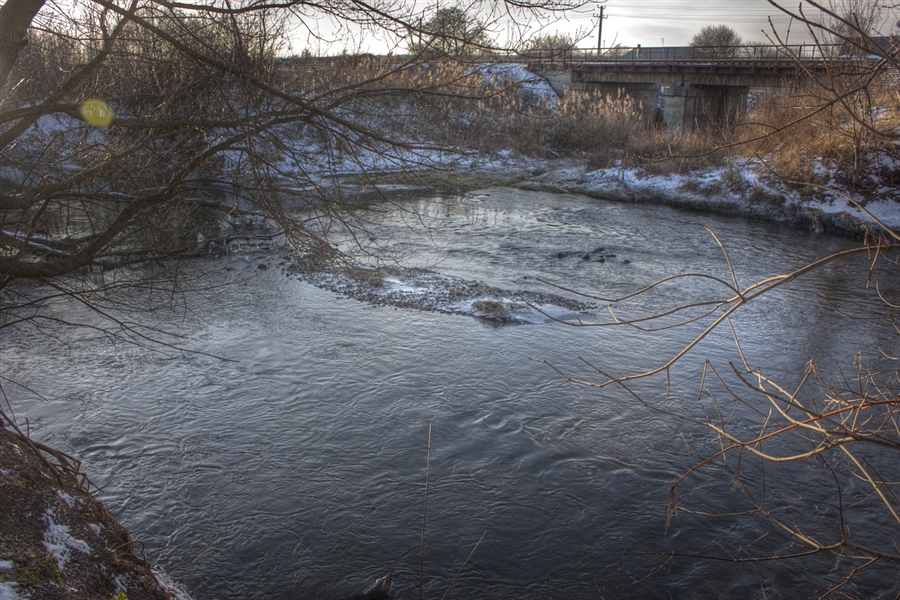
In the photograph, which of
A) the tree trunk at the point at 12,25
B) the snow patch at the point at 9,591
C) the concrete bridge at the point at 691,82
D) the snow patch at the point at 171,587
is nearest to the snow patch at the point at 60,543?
the snow patch at the point at 9,591

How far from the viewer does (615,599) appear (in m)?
5.15

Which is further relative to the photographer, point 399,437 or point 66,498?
point 399,437

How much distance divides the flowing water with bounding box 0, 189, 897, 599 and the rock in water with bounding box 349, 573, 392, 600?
0.10 m

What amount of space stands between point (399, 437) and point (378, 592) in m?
2.36

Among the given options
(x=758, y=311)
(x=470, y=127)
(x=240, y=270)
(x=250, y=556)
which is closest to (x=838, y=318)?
(x=758, y=311)

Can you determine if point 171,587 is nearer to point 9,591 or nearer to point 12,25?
point 9,591

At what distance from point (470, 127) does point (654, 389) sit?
4.15m

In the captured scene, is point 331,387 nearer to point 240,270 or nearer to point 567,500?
point 567,500

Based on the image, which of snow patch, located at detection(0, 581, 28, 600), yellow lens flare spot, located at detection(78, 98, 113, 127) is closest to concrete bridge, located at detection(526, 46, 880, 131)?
yellow lens flare spot, located at detection(78, 98, 113, 127)

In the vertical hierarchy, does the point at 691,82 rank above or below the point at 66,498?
above

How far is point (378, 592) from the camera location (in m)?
5.05

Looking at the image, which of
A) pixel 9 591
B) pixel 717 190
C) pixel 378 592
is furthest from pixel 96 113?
pixel 717 190

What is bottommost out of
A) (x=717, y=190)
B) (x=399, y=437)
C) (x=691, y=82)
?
(x=399, y=437)

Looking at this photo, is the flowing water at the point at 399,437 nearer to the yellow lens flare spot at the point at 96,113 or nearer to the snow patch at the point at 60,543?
the snow patch at the point at 60,543
